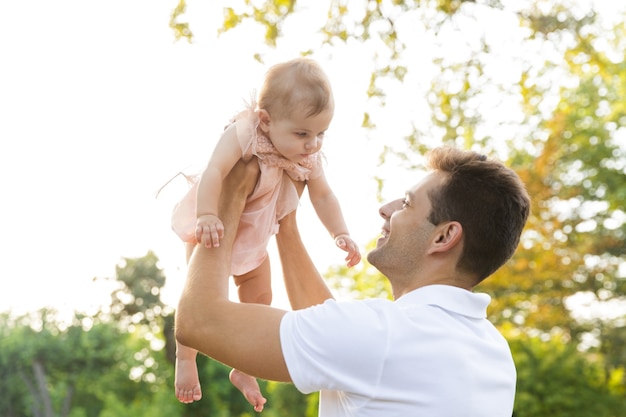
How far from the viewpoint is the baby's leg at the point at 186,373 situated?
7.68 ft

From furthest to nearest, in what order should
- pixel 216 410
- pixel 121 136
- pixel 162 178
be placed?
pixel 121 136, pixel 216 410, pixel 162 178

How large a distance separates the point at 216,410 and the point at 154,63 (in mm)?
5994

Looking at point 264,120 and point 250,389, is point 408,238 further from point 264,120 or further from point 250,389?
point 250,389

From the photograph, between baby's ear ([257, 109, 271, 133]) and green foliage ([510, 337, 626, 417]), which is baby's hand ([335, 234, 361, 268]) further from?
green foliage ([510, 337, 626, 417])

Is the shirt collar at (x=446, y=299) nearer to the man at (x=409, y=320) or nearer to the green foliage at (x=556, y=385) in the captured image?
the man at (x=409, y=320)

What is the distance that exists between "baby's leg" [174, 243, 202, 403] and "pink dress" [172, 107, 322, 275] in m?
0.11

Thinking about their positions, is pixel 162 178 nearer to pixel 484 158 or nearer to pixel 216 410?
pixel 484 158

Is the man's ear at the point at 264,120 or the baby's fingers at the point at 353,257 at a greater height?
the man's ear at the point at 264,120

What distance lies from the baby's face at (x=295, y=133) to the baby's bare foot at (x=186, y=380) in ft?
2.07

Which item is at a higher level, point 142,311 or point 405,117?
point 405,117

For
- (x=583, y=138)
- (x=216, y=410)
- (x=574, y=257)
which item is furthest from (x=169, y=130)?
(x=583, y=138)

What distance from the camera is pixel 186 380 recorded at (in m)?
2.36

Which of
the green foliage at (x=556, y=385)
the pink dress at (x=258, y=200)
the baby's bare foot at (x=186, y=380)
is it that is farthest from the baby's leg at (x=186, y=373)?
the green foliage at (x=556, y=385)

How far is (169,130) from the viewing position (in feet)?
30.8
